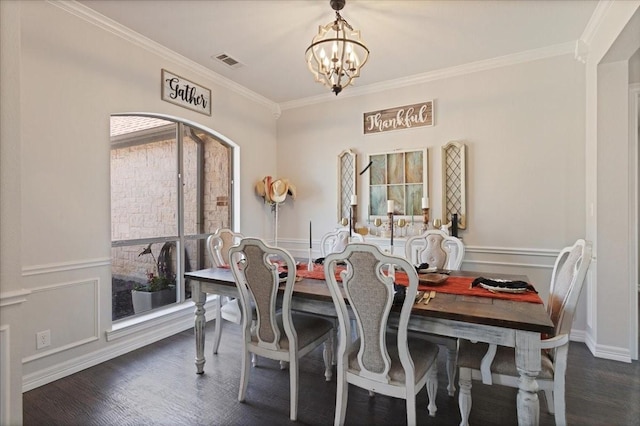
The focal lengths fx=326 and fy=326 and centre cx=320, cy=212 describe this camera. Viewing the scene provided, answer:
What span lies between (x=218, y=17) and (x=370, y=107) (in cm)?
216

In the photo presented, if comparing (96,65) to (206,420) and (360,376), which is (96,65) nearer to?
(206,420)

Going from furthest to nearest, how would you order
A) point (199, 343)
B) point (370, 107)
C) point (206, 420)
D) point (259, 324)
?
point (370, 107) < point (199, 343) < point (259, 324) < point (206, 420)

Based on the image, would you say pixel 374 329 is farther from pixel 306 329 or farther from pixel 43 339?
pixel 43 339

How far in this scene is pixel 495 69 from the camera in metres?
3.54

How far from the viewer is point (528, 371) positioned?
1486 millimetres

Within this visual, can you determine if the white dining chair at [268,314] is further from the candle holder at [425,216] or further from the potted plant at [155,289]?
the candle holder at [425,216]

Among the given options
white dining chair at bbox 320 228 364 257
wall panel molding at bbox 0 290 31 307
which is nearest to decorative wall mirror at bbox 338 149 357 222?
white dining chair at bbox 320 228 364 257

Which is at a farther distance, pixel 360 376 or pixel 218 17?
pixel 218 17

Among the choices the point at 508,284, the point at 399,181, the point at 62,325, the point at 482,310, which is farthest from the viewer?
the point at 399,181

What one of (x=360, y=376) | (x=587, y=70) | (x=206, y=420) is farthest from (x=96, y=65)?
(x=587, y=70)

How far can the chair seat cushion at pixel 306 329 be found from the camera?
2133mm

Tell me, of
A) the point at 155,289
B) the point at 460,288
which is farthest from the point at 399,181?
the point at 155,289

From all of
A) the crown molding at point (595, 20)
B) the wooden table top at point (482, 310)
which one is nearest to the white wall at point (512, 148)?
the crown molding at point (595, 20)

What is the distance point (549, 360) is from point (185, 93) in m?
3.87
